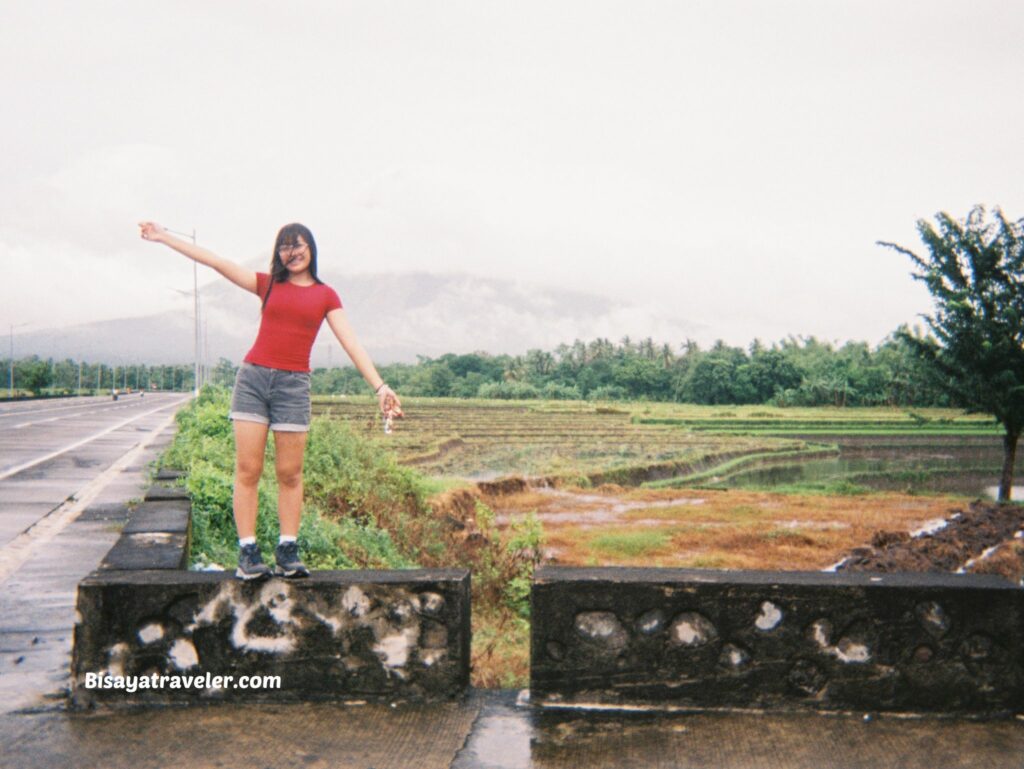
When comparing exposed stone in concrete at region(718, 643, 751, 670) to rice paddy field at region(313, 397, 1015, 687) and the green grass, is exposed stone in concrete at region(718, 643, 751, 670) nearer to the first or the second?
rice paddy field at region(313, 397, 1015, 687)

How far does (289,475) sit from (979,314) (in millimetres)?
22516

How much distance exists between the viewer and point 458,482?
954 inches

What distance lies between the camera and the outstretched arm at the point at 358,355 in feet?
12.7

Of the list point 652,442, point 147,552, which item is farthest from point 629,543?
point 652,442

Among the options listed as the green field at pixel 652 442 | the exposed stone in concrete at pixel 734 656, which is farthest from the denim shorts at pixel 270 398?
the green field at pixel 652 442

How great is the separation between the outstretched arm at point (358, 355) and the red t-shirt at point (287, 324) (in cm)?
6

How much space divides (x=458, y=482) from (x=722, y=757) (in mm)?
21131

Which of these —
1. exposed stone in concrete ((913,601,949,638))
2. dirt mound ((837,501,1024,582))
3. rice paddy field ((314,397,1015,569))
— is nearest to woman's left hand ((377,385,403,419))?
exposed stone in concrete ((913,601,949,638))

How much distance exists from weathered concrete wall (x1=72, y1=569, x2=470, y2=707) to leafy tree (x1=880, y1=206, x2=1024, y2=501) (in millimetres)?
21615

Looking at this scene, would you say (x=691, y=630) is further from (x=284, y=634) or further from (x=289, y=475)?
(x=289, y=475)

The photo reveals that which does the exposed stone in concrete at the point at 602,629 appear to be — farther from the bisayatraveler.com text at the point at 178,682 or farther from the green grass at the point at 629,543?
the green grass at the point at 629,543

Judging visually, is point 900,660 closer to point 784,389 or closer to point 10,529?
point 10,529

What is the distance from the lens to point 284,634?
12.3 ft

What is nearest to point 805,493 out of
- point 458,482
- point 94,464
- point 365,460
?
point 458,482
